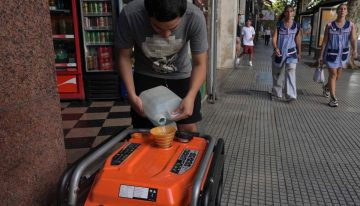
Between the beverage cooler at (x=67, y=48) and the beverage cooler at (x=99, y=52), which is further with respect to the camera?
the beverage cooler at (x=99, y=52)

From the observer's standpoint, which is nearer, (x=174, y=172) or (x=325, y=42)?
(x=174, y=172)

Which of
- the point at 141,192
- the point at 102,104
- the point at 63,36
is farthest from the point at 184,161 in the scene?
the point at 63,36

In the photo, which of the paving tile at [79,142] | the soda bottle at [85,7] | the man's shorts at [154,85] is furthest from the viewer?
the soda bottle at [85,7]

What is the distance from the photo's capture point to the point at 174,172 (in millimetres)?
1563

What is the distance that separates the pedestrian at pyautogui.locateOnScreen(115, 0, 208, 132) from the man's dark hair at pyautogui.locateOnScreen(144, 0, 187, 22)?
3 cm

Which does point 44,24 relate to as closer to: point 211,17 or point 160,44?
point 160,44

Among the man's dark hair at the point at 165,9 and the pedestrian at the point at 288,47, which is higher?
the man's dark hair at the point at 165,9

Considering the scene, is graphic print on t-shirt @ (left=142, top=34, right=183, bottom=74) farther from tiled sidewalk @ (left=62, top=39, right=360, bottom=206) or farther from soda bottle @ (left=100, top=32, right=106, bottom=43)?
soda bottle @ (left=100, top=32, right=106, bottom=43)

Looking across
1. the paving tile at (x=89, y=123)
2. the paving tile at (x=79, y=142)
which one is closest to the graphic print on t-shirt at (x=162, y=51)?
the paving tile at (x=79, y=142)

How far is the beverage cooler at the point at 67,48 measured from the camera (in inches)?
204

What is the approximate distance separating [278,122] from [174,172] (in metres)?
3.26

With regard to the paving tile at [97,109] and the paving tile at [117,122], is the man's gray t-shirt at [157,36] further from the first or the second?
the paving tile at [97,109]

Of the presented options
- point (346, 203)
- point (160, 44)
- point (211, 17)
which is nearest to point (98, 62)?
point (211, 17)

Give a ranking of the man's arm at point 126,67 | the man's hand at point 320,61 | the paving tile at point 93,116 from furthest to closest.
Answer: the man's hand at point 320,61
the paving tile at point 93,116
the man's arm at point 126,67
